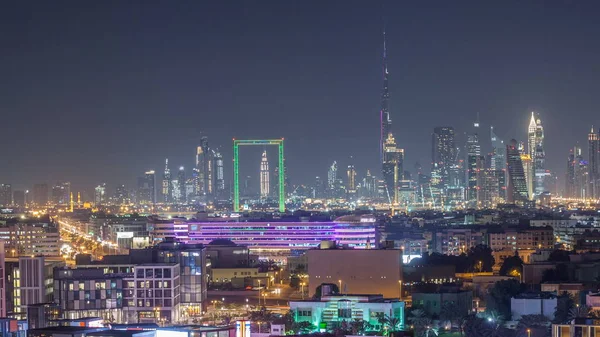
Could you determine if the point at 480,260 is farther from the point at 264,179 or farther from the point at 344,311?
the point at 264,179

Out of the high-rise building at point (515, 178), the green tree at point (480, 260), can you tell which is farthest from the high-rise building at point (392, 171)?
the green tree at point (480, 260)

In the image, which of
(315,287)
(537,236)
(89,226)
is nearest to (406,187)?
(89,226)

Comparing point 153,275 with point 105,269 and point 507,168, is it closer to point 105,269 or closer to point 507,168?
point 105,269

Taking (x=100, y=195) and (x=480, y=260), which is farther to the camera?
(x=100, y=195)

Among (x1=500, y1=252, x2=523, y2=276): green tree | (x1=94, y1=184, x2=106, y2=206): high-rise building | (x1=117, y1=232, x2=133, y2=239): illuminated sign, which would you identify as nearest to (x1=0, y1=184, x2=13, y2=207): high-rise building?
(x1=94, y1=184, x2=106, y2=206): high-rise building

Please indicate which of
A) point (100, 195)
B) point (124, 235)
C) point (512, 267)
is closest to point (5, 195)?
point (100, 195)
